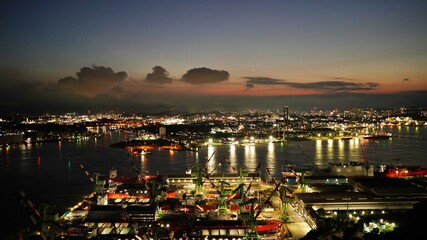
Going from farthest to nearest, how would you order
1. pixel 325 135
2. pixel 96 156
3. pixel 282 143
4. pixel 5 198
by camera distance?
pixel 325 135
pixel 282 143
pixel 96 156
pixel 5 198

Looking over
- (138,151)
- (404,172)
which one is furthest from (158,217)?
(138,151)

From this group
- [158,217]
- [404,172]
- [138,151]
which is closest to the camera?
[158,217]

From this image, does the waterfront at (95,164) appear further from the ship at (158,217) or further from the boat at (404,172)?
the boat at (404,172)

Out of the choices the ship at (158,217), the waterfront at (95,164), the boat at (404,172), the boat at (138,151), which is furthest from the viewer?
the boat at (138,151)

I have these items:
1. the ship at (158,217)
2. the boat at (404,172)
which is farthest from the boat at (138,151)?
the boat at (404,172)

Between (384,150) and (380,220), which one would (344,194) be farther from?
(384,150)

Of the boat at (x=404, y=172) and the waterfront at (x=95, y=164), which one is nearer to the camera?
the waterfront at (x=95, y=164)

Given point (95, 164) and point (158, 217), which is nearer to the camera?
point (158, 217)

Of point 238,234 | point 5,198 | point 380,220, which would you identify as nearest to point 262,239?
point 238,234

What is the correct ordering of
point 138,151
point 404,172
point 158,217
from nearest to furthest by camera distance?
point 158,217, point 404,172, point 138,151

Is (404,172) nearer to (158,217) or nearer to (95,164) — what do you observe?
(158,217)

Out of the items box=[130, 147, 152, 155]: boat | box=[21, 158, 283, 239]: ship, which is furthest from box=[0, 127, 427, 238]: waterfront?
box=[21, 158, 283, 239]: ship
